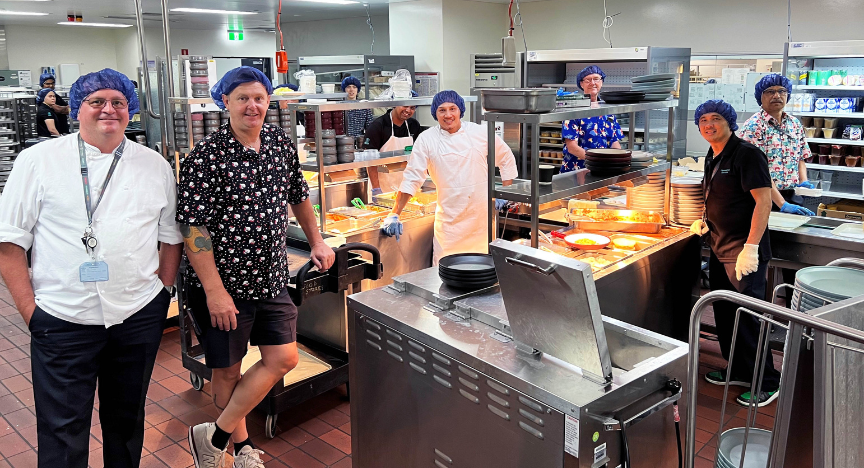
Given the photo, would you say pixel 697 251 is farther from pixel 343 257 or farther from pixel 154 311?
pixel 154 311

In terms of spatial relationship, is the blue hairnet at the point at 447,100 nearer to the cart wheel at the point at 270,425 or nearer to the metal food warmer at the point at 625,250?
the metal food warmer at the point at 625,250

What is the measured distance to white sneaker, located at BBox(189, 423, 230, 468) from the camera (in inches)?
117

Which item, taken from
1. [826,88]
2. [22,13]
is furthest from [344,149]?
[22,13]

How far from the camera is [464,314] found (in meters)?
2.53

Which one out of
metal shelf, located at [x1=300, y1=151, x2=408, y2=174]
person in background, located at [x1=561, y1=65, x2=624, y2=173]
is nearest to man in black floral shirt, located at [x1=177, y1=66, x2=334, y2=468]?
metal shelf, located at [x1=300, y1=151, x2=408, y2=174]

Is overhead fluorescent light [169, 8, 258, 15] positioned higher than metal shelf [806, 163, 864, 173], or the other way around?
overhead fluorescent light [169, 8, 258, 15]

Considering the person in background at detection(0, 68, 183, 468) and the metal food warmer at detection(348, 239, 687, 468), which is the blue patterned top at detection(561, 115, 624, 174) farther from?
the person in background at detection(0, 68, 183, 468)

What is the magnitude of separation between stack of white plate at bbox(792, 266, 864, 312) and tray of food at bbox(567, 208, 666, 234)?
→ 1406 millimetres

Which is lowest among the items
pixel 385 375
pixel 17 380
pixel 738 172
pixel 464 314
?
pixel 17 380

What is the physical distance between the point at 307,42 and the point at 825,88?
32.0 ft

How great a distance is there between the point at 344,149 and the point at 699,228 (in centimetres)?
223

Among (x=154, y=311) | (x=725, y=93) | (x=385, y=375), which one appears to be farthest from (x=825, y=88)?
(x=154, y=311)

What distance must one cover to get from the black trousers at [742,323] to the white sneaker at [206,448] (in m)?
2.67

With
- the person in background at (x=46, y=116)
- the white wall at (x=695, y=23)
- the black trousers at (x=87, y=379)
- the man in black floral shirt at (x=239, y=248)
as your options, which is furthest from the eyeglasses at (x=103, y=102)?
the person in background at (x=46, y=116)
